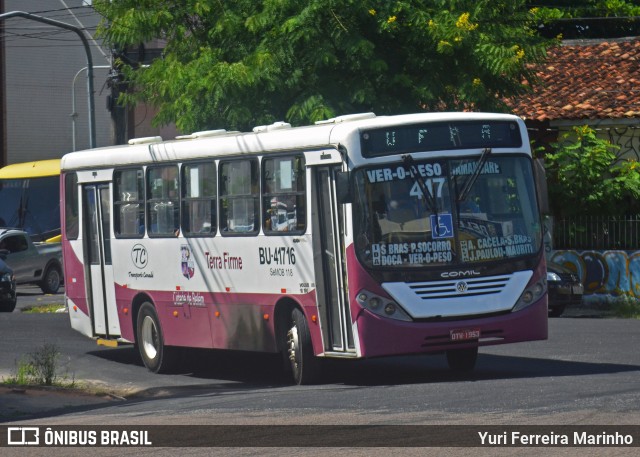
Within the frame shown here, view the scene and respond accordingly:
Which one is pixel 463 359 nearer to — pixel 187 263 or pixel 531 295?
pixel 531 295

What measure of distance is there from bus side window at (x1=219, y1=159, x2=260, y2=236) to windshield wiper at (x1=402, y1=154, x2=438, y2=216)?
2.29 m

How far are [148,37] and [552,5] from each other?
65.4 ft

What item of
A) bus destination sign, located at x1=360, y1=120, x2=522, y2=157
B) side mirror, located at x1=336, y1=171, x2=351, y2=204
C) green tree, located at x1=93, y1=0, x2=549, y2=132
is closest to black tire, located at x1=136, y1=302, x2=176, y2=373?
side mirror, located at x1=336, y1=171, x2=351, y2=204

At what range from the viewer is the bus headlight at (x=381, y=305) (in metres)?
14.4

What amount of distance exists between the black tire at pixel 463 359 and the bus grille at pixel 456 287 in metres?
1.66

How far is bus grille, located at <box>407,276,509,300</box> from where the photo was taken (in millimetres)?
14484

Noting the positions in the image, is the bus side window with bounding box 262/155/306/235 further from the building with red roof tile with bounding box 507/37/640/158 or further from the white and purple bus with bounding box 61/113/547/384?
the building with red roof tile with bounding box 507/37/640/158

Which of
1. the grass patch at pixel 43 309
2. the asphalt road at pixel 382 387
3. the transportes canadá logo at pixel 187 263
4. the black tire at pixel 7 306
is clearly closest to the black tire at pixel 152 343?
the asphalt road at pixel 382 387

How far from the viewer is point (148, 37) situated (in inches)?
1067

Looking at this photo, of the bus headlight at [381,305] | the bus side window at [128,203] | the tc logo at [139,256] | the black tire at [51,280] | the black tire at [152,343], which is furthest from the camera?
the black tire at [51,280]

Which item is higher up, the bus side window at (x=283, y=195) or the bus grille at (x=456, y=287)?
the bus side window at (x=283, y=195)

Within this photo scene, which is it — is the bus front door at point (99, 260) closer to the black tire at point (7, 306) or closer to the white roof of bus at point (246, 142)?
the white roof of bus at point (246, 142)

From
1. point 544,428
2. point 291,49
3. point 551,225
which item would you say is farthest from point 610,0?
point 544,428

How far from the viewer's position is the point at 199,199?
57.2 feet
